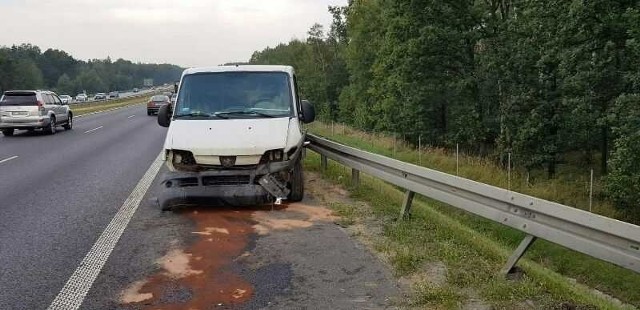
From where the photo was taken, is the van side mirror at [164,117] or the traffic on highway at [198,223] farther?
the van side mirror at [164,117]

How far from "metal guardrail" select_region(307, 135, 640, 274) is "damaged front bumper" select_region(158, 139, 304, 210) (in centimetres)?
160

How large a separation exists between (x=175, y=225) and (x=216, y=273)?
6.72 ft

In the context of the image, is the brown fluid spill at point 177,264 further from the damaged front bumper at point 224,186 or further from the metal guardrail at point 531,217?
the metal guardrail at point 531,217

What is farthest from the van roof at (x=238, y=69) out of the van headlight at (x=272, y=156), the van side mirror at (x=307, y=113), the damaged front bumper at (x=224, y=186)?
the damaged front bumper at (x=224, y=186)

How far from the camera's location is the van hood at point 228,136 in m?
7.53

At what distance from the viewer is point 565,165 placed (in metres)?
34.8

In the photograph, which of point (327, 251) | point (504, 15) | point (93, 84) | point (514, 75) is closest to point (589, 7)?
point (514, 75)

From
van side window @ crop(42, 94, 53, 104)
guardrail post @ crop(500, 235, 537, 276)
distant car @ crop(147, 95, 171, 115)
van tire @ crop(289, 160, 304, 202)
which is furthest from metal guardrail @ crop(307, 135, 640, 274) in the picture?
distant car @ crop(147, 95, 171, 115)

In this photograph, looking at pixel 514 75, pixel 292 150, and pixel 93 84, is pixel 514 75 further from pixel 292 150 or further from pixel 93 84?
pixel 93 84

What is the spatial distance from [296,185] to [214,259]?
2.78 metres

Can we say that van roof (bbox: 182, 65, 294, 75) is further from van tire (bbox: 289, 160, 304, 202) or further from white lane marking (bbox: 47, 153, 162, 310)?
white lane marking (bbox: 47, 153, 162, 310)

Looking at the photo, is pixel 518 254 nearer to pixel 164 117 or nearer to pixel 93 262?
pixel 93 262

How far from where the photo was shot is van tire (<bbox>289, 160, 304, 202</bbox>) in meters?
8.15

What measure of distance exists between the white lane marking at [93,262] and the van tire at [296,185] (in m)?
2.17
